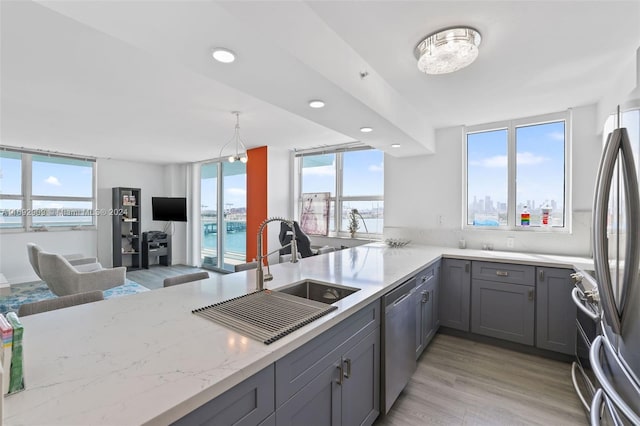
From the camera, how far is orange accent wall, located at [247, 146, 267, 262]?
494 centimetres

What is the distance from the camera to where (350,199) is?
480 centimetres

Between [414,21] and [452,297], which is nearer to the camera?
[414,21]

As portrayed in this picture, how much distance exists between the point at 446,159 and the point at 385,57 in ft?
6.96

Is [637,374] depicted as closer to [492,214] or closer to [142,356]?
[142,356]

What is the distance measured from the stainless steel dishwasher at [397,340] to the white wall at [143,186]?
21.2 feet

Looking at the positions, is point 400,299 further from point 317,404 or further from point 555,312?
point 555,312

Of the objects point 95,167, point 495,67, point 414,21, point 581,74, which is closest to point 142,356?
point 414,21

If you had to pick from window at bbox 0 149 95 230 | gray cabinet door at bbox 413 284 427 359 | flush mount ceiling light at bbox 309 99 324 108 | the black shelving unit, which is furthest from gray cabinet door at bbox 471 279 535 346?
window at bbox 0 149 95 230

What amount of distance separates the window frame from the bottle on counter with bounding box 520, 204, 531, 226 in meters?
0.06

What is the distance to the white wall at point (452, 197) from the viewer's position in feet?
9.57

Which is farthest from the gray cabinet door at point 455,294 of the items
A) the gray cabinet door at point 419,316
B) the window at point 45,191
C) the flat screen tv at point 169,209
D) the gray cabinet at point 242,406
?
the window at point 45,191

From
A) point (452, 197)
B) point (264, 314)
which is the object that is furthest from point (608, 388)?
point (452, 197)

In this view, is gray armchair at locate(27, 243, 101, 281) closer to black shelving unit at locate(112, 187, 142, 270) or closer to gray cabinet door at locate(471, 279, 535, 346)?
black shelving unit at locate(112, 187, 142, 270)

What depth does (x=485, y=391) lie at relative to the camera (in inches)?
85.3
